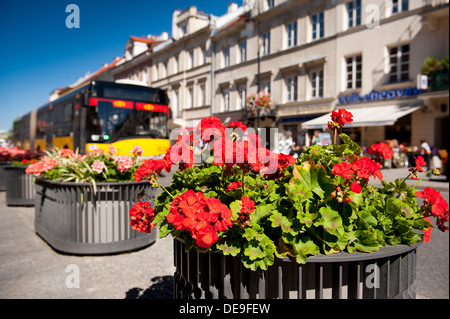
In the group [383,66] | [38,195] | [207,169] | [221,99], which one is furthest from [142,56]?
[207,169]

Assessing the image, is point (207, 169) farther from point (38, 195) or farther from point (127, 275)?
point (38, 195)

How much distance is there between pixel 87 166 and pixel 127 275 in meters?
1.49

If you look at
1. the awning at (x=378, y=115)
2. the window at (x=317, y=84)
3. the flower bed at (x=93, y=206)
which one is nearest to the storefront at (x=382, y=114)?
the awning at (x=378, y=115)

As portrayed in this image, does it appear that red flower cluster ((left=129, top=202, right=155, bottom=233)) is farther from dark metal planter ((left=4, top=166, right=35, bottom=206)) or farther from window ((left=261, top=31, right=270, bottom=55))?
window ((left=261, top=31, right=270, bottom=55))

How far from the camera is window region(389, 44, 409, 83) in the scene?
55.2 ft

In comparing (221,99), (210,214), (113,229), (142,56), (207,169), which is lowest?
(113,229)

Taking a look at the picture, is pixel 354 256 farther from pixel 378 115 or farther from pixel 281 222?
pixel 378 115

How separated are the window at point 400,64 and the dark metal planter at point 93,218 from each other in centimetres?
1608

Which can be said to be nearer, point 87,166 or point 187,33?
point 87,166

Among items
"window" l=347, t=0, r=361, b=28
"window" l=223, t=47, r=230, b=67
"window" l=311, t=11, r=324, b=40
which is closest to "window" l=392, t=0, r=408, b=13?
"window" l=347, t=0, r=361, b=28

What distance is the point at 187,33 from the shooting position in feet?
105

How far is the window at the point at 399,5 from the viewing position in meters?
16.7

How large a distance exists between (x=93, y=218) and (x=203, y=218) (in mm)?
3262

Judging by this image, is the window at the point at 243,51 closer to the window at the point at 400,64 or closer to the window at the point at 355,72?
the window at the point at 355,72
